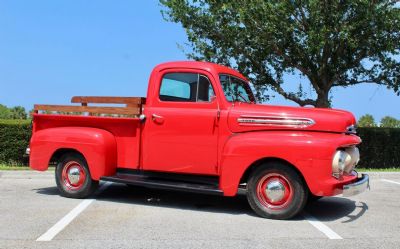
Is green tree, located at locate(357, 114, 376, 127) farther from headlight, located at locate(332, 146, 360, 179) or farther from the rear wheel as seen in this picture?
the rear wheel

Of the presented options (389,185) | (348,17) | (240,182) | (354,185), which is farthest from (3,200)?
(348,17)

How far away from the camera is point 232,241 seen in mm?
5500

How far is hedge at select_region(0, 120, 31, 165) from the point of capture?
43.5ft

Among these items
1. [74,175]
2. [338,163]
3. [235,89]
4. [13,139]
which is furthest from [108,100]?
[13,139]

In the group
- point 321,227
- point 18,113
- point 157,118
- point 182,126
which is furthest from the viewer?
point 18,113

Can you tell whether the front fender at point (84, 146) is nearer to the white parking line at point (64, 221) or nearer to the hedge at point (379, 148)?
the white parking line at point (64, 221)

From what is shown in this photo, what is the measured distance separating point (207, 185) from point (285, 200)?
1.16m

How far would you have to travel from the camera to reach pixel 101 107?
8000mm

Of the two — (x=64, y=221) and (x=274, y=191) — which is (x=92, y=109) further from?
(x=274, y=191)

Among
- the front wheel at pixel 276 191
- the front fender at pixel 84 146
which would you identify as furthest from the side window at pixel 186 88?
the front wheel at pixel 276 191

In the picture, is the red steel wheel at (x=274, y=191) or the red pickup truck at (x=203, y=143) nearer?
the red pickup truck at (x=203, y=143)

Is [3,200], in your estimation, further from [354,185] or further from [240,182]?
[354,185]

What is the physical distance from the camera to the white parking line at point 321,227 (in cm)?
586

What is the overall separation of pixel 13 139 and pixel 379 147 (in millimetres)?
10390
